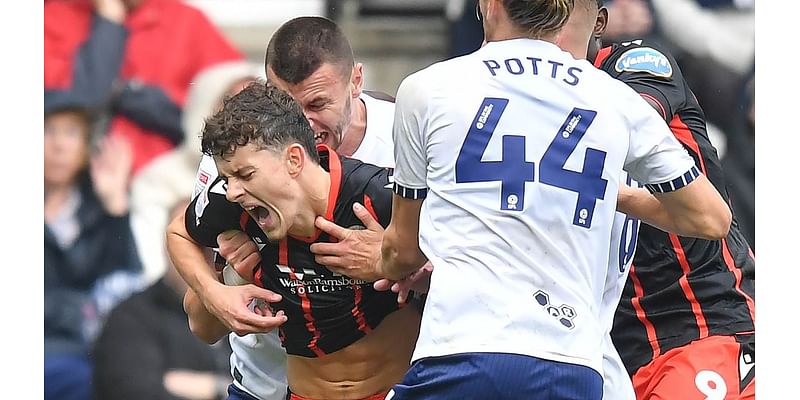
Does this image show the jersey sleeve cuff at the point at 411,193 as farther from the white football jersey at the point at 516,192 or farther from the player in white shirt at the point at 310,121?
the player in white shirt at the point at 310,121

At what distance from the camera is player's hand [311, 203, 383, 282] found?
3.49 metres

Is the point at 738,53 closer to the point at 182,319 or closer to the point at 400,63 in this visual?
the point at 400,63

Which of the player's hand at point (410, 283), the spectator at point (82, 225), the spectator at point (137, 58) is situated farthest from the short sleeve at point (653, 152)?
the spectator at point (82, 225)

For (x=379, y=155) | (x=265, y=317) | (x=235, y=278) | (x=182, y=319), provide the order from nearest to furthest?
1. (x=265, y=317)
2. (x=235, y=278)
3. (x=379, y=155)
4. (x=182, y=319)

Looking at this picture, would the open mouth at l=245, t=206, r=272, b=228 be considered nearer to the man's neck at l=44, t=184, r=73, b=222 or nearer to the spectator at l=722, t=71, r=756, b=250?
the man's neck at l=44, t=184, r=73, b=222

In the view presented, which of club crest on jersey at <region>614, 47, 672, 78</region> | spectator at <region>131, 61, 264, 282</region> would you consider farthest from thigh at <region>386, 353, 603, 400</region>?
spectator at <region>131, 61, 264, 282</region>

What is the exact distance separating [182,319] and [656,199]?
432cm

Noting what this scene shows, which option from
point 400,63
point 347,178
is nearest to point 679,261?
point 347,178

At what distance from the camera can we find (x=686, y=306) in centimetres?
415

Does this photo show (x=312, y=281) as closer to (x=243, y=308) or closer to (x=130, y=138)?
(x=243, y=308)

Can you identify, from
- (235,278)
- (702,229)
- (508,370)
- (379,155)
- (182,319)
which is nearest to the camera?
(508,370)

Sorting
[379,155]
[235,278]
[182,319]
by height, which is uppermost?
[379,155]

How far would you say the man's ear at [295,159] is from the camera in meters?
3.52

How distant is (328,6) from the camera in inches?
286
